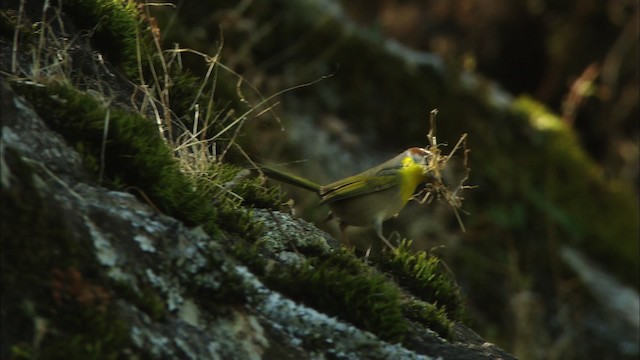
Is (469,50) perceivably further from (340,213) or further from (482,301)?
(340,213)

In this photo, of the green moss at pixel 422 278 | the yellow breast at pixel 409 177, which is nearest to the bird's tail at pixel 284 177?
the yellow breast at pixel 409 177

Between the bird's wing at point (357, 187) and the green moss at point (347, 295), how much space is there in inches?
87.9

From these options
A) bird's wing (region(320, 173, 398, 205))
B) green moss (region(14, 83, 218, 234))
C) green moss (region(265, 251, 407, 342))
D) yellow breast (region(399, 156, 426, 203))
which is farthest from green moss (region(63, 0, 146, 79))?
yellow breast (region(399, 156, 426, 203))

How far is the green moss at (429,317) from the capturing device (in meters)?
3.90

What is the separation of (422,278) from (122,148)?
154 cm

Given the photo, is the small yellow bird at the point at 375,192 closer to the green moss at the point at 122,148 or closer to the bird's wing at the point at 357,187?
the bird's wing at the point at 357,187

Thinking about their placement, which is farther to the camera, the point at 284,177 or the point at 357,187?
the point at 357,187

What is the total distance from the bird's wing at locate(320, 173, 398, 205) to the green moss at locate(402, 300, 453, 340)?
1.91 m

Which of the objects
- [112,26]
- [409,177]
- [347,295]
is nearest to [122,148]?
[347,295]

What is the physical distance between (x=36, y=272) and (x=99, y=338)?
0.89 feet

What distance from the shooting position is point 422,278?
14.3ft

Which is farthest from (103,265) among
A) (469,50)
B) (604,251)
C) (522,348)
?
(469,50)

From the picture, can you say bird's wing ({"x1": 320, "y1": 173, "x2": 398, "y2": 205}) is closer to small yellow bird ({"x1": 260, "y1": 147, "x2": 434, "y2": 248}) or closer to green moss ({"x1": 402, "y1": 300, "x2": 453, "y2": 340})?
small yellow bird ({"x1": 260, "y1": 147, "x2": 434, "y2": 248})

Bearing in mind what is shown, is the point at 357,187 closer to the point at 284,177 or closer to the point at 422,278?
the point at 284,177
